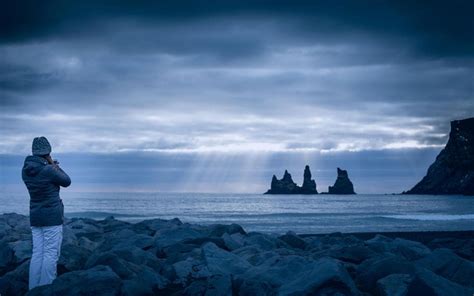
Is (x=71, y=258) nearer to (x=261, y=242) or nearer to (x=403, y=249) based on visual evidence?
(x=261, y=242)

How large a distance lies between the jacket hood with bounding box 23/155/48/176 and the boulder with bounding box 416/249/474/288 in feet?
17.5

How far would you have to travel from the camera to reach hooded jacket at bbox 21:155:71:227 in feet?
22.6

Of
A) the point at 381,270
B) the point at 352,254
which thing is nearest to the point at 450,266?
the point at 381,270

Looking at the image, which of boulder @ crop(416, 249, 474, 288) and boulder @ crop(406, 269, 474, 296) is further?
boulder @ crop(416, 249, 474, 288)

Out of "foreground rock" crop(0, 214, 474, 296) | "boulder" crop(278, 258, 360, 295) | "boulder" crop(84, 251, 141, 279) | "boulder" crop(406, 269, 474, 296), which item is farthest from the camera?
"boulder" crop(84, 251, 141, 279)

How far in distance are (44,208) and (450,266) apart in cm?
551

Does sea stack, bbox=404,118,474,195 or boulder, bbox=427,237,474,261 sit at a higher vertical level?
sea stack, bbox=404,118,474,195

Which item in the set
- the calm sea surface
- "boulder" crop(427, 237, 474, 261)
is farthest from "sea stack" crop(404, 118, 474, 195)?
"boulder" crop(427, 237, 474, 261)

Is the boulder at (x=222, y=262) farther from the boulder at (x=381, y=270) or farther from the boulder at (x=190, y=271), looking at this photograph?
the boulder at (x=381, y=270)

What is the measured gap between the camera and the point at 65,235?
11.4 metres

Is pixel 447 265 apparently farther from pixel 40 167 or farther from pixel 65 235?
pixel 65 235

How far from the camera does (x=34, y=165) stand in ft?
22.8

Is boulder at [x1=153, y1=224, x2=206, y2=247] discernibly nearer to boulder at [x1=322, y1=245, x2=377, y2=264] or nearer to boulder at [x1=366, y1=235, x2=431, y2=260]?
boulder at [x1=322, y1=245, x2=377, y2=264]

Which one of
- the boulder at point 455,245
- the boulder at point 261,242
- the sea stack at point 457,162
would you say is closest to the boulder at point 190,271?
the boulder at point 261,242
